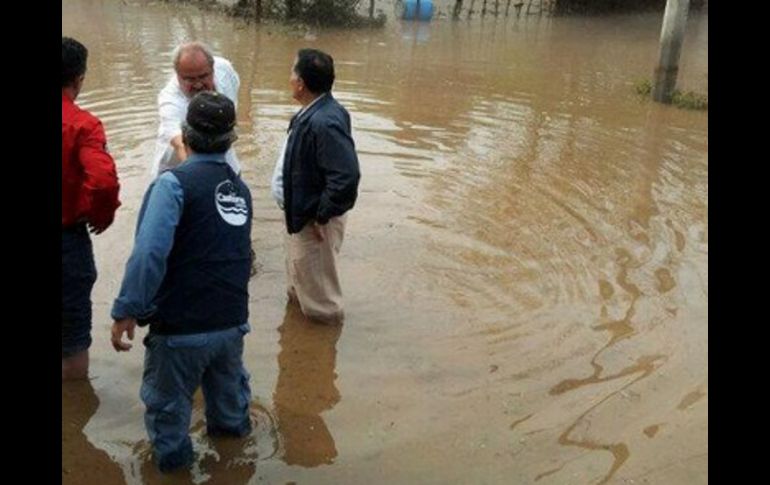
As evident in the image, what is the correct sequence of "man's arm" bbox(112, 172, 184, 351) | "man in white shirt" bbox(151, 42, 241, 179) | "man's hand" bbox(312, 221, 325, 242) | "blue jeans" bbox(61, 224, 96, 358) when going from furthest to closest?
"man's hand" bbox(312, 221, 325, 242) < "man in white shirt" bbox(151, 42, 241, 179) < "blue jeans" bbox(61, 224, 96, 358) < "man's arm" bbox(112, 172, 184, 351)

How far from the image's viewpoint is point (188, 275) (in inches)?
153

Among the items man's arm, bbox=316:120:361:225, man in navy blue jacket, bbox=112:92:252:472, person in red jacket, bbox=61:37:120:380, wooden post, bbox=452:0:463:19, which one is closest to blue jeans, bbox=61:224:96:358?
person in red jacket, bbox=61:37:120:380

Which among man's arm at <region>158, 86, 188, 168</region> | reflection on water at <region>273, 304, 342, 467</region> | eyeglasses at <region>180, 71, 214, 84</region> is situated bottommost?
reflection on water at <region>273, 304, 342, 467</region>

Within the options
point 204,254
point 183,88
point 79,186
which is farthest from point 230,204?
point 183,88

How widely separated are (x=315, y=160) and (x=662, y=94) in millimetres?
9595

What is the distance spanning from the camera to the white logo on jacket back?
12.6ft

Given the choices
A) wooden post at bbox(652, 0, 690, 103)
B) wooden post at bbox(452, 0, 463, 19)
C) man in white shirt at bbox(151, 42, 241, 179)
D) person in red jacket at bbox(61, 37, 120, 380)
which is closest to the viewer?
→ person in red jacket at bbox(61, 37, 120, 380)

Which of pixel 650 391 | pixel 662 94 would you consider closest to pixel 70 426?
pixel 650 391

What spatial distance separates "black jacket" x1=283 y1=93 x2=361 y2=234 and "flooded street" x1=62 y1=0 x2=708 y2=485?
103 centimetres

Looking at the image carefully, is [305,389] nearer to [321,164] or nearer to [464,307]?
[321,164]

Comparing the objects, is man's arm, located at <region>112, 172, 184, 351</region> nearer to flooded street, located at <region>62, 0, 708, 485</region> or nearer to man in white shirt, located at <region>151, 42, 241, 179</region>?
flooded street, located at <region>62, 0, 708, 485</region>

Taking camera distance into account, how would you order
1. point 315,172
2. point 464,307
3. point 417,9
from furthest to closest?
point 417,9 → point 464,307 → point 315,172

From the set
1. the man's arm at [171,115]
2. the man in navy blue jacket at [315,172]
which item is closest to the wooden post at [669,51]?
the man in navy blue jacket at [315,172]

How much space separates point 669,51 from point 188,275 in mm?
11433
